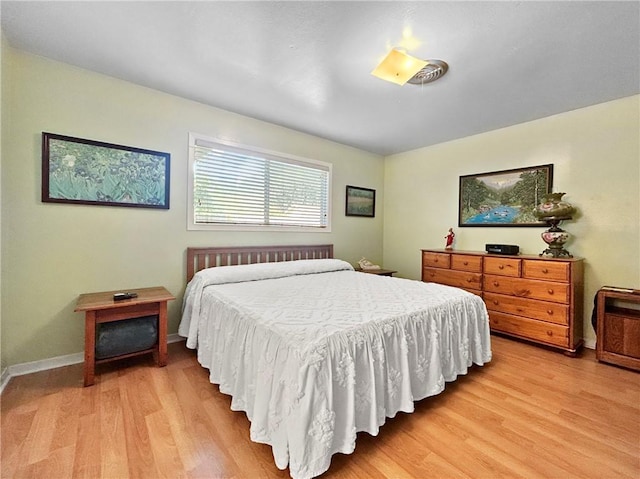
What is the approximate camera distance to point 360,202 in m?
4.45

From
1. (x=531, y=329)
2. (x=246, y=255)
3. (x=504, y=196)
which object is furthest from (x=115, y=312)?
(x=504, y=196)

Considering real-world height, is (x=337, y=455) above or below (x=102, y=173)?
below

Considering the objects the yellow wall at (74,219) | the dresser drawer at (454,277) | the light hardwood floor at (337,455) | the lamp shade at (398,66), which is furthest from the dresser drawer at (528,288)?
the yellow wall at (74,219)

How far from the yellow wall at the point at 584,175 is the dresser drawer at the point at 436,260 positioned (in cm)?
50

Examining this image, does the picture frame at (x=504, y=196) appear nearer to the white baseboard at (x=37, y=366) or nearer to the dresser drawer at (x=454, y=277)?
the dresser drawer at (x=454, y=277)

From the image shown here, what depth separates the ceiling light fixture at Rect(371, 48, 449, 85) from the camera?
6.26 ft

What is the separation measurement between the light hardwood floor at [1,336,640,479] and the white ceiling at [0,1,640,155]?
247 centimetres

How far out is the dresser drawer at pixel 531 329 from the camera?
2633mm

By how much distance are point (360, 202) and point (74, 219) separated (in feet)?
11.5

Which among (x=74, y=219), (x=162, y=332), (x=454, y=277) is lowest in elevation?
(x=162, y=332)

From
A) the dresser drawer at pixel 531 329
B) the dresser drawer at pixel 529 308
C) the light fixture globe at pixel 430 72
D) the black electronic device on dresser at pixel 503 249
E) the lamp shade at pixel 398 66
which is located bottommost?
the dresser drawer at pixel 531 329

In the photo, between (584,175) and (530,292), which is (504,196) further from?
(530,292)

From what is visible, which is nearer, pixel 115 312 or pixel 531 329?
pixel 115 312

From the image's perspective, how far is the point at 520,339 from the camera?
9.69ft
